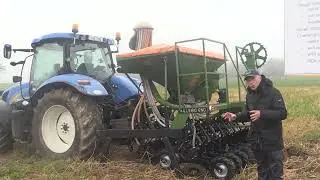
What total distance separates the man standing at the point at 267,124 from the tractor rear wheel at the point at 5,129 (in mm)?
5283

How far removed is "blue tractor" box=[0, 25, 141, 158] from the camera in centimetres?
775

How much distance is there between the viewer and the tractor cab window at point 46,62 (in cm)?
872

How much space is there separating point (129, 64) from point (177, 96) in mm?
887

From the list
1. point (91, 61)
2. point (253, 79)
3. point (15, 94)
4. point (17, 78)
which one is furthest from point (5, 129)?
point (253, 79)

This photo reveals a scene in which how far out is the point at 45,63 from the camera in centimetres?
892

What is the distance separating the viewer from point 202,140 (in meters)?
7.31

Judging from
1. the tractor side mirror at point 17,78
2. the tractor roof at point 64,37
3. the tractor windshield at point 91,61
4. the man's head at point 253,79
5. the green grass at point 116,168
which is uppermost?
the tractor roof at point 64,37

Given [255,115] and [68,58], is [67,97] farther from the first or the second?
[255,115]

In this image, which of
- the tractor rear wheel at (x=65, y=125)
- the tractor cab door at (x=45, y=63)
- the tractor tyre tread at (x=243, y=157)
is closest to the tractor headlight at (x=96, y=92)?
the tractor rear wheel at (x=65, y=125)

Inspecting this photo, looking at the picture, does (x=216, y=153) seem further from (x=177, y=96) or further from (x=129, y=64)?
(x=129, y=64)

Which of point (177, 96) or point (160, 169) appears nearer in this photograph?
point (160, 169)

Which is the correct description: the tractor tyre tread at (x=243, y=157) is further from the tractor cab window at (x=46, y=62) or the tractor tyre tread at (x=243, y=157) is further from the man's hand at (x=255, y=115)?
the tractor cab window at (x=46, y=62)

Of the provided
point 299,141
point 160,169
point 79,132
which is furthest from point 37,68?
point 299,141

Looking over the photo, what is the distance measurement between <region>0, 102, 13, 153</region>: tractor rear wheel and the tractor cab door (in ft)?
2.33
